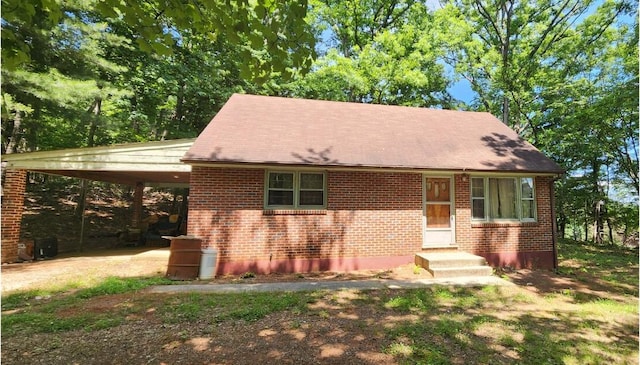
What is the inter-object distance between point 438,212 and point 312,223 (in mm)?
3925

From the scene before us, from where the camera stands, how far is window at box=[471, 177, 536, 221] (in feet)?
32.1

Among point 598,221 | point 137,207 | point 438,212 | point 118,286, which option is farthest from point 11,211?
point 598,221

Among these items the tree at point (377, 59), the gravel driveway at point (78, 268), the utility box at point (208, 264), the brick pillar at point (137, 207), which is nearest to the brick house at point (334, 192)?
the utility box at point (208, 264)

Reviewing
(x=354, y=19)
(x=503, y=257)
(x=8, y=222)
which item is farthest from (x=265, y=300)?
(x=354, y=19)

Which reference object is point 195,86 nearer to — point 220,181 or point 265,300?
point 220,181

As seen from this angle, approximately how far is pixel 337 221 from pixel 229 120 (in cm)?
479

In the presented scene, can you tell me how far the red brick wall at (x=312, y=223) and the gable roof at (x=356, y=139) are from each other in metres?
0.50

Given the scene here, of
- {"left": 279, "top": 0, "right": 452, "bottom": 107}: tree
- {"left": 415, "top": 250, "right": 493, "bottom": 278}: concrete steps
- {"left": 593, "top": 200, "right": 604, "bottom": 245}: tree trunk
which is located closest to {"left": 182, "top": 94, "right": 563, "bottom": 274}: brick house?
{"left": 415, "top": 250, "right": 493, "bottom": 278}: concrete steps

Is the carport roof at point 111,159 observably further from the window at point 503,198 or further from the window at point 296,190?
the window at point 503,198

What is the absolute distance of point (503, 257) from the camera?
952cm

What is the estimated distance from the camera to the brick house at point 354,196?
325 inches

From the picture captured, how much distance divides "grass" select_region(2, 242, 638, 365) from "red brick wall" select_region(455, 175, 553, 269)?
2.32m

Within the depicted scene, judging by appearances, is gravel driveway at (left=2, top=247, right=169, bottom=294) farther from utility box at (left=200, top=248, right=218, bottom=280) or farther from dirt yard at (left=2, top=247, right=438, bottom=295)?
utility box at (left=200, top=248, right=218, bottom=280)

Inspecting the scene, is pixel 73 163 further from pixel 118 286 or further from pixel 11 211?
pixel 118 286
